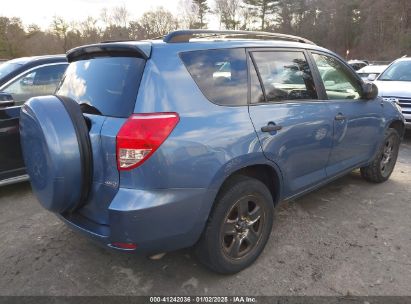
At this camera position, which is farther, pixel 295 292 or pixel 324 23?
pixel 324 23

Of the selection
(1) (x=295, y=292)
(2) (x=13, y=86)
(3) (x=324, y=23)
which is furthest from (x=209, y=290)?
(3) (x=324, y=23)

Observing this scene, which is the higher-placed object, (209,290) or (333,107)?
(333,107)

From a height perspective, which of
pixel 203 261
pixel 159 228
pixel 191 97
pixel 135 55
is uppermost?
pixel 135 55

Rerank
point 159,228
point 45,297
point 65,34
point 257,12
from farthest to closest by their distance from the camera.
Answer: point 257,12
point 65,34
point 45,297
point 159,228

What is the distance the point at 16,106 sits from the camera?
4.14 meters

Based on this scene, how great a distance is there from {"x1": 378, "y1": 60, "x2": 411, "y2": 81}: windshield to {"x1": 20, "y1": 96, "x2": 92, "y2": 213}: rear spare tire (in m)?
7.78

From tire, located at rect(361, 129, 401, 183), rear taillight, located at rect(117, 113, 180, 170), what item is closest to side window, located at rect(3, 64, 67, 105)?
rear taillight, located at rect(117, 113, 180, 170)

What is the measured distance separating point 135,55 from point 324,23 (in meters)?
56.6

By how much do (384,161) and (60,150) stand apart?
4143mm

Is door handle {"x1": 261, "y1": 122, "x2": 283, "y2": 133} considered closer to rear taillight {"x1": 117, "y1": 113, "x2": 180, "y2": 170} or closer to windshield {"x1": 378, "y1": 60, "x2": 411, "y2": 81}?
rear taillight {"x1": 117, "y1": 113, "x2": 180, "y2": 170}

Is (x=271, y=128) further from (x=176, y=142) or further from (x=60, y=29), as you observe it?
(x=60, y=29)

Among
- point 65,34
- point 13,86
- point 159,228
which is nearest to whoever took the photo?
point 159,228

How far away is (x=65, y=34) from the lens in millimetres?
46625

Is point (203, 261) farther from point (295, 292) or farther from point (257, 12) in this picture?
point (257, 12)
